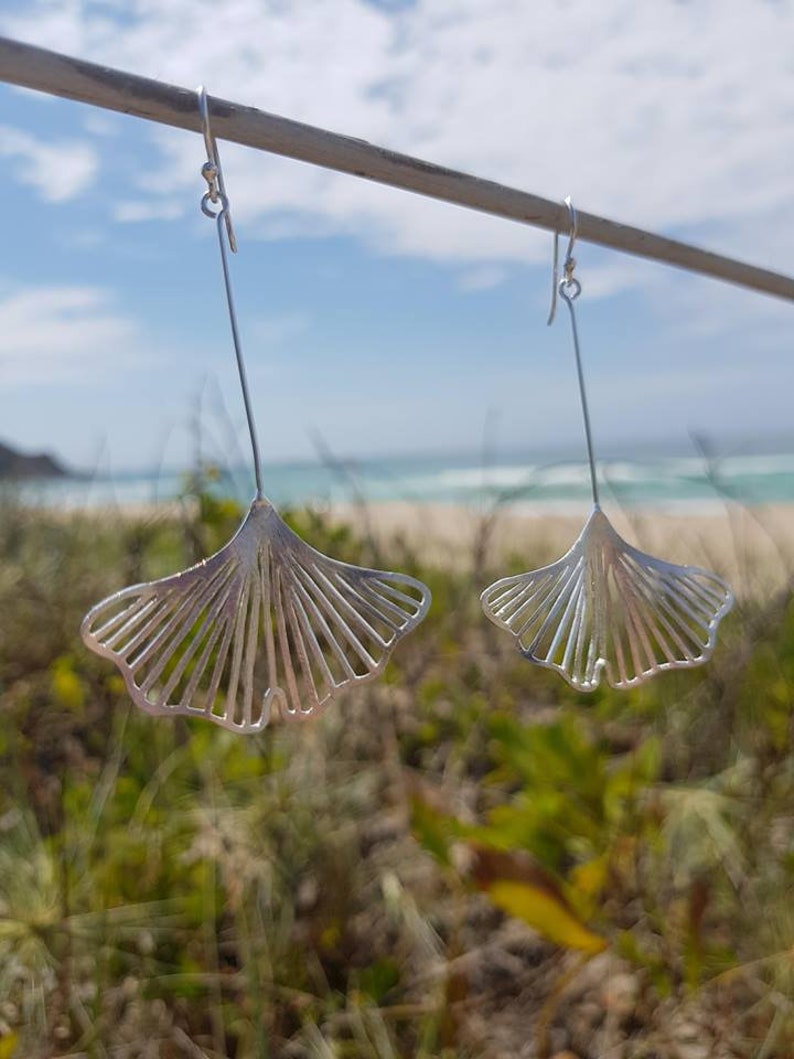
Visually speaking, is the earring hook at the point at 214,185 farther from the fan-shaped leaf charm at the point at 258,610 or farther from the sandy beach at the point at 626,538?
the sandy beach at the point at 626,538

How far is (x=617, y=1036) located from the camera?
5.32 ft

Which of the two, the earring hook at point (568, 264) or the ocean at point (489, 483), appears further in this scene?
the ocean at point (489, 483)

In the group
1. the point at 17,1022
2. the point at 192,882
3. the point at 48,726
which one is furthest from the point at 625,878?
the point at 48,726

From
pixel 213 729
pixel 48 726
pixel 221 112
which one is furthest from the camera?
pixel 48 726

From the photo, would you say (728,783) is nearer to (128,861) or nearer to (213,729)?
(213,729)

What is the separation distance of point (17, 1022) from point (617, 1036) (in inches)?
34.9

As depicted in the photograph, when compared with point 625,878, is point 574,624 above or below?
above

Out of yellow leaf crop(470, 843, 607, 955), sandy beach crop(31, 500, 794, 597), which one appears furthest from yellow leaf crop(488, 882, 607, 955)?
sandy beach crop(31, 500, 794, 597)

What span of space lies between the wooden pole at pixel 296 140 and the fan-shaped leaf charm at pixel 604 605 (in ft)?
0.79

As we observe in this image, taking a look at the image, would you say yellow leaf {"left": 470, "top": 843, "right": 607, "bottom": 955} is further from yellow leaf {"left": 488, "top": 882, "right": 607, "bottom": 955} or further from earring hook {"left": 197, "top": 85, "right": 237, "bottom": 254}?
earring hook {"left": 197, "top": 85, "right": 237, "bottom": 254}

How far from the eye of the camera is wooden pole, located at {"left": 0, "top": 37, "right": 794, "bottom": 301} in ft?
2.01

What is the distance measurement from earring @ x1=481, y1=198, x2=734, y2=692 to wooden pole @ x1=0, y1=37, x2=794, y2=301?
1.9 inches

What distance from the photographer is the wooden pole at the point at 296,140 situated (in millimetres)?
612

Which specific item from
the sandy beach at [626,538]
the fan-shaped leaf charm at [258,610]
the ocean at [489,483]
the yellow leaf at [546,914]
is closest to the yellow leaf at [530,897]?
the yellow leaf at [546,914]
